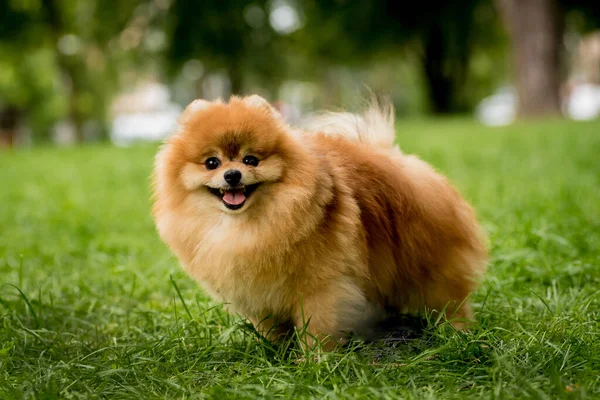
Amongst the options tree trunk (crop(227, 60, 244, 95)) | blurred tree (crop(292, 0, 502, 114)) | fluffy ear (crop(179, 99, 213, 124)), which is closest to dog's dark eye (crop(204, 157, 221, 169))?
fluffy ear (crop(179, 99, 213, 124))

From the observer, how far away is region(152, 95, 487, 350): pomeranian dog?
105 inches

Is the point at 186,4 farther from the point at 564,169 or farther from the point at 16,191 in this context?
the point at 564,169

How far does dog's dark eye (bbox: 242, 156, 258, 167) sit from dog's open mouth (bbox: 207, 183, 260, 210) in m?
0.09

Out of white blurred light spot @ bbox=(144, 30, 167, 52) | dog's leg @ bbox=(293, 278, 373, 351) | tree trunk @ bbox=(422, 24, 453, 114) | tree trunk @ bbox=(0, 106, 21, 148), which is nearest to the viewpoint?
dog's leg @ bbox=(293, 278, 373, 351)

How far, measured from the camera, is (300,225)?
266 centimetres

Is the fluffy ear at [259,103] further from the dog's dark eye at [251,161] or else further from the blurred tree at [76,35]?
the blurred tree at [76,35]

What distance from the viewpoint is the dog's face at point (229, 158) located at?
267cm

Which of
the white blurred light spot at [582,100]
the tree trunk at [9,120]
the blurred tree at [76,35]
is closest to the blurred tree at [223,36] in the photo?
the blurred tree at [76,35]

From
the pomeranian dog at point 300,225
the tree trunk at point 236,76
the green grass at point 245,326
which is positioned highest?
the tree trunk at point 236,76

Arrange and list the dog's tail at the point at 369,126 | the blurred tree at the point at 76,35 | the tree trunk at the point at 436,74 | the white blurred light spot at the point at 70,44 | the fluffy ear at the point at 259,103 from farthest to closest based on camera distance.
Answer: the tree trunk at the point at 436,74, the white blurred light spot at the point at 70,44, the blurred tree at the point at 76,35, the dog's tail at the point at 369,126, the fluffy ear at the point at 259,103

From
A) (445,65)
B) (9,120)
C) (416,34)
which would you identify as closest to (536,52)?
(416,34)

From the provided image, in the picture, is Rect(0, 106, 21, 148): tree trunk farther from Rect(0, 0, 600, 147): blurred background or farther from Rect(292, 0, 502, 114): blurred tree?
Rect(292, 0, 502, 114): blurred tree

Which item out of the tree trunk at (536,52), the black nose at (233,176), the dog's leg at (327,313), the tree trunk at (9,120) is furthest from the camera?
the tree trunk at (9,120)

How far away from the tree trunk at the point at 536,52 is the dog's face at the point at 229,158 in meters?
13.2
